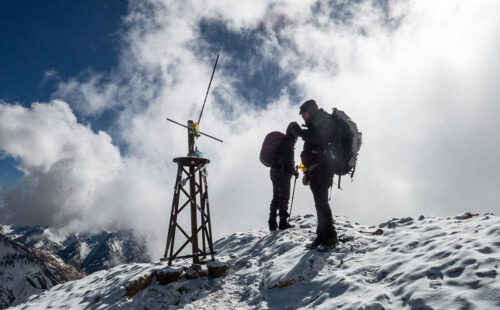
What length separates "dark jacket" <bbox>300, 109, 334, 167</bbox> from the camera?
672 centimetres

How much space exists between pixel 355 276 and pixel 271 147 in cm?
565

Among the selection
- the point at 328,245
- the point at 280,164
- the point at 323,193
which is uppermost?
the point at 280,164

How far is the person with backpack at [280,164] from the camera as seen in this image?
10.0m

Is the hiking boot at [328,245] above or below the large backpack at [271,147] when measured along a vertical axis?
below

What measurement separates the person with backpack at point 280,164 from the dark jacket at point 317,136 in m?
2.94

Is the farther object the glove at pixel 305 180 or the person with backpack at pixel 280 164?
the person with backpack at pixel 280 164

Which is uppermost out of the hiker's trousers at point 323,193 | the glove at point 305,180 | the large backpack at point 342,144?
the large backpack at point 342,144

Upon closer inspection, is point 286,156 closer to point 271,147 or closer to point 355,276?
point 271,147

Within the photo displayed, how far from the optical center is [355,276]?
17.2ft

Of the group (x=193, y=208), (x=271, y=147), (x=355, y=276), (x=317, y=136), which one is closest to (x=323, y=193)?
(x=317, y=136)

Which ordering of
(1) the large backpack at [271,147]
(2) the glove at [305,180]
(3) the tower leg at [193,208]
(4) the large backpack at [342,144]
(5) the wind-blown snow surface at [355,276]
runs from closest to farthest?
1. (5) the wind-blown snow surface at [355,276]
2. (4) the large backpack at [342,144]
3. (2) the glove at [305,180]
4. (3) the tower leg at [193,208]
5. (1) the large backpack at [271,147]

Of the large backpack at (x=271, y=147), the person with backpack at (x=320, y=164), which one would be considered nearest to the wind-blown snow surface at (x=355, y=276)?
the person with backpack at (x=320, y=164)

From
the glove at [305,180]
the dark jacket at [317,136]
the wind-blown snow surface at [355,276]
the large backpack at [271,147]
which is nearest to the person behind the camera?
the wind-blown snow surface at [355,276]

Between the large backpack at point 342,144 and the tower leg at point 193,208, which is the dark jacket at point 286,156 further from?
the large backpack at point 342,144
